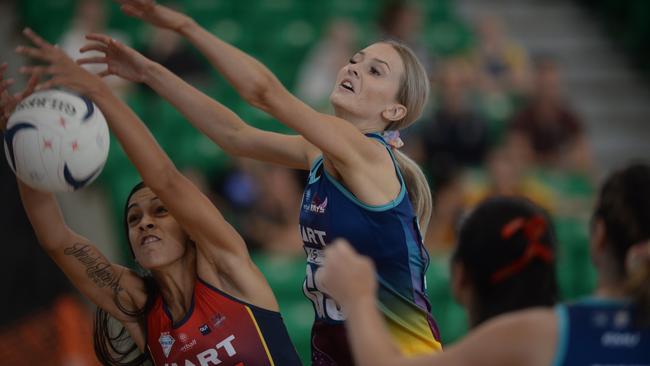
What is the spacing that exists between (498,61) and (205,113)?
6.65 meters

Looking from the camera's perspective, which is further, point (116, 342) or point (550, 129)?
point (550, 129)

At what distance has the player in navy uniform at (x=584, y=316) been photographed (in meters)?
2.77

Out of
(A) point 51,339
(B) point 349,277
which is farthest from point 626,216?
(A) point 51,339

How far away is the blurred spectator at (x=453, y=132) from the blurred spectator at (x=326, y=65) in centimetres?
89

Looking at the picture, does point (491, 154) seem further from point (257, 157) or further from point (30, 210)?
point (30, 210)

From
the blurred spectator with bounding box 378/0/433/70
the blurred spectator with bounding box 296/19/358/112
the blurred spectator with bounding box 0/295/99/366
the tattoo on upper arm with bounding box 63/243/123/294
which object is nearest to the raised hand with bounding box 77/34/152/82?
the tattoo on upper arm with bounding box 63/243/123/294

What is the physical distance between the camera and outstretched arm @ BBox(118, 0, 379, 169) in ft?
12.5

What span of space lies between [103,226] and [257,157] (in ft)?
12.9

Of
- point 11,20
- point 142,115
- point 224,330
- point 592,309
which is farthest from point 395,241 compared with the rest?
point 11,20

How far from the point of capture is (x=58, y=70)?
3.78 m

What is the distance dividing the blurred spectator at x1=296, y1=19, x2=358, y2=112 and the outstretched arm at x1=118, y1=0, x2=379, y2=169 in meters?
5.22

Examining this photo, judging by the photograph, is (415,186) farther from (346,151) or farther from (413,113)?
(346,151)

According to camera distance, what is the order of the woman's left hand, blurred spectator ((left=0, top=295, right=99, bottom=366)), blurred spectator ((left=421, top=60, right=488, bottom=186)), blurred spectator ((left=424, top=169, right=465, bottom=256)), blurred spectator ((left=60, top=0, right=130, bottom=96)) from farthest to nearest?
1. blurred spectator ((left=421, top=60, right=488, bottom=186))
2. blurred spectator ((left=60, top=0, right=130, bottom=96))
3. blurred spectator ((left=424, top=169, right=465, bottom=256))
4. blurred spectator ((left=0, top=295, right=99, bottom=366))
5. the woman's left hand

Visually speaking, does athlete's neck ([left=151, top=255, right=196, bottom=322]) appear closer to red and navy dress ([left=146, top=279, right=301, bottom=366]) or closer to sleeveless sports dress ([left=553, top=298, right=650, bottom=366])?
red and navy dress ([left=146, top=279, right=301, bottom=366])
